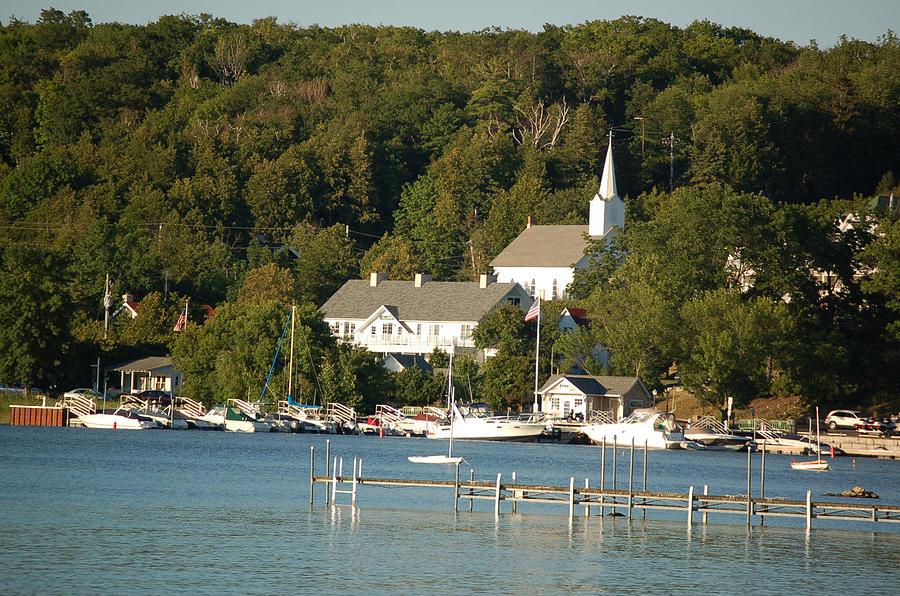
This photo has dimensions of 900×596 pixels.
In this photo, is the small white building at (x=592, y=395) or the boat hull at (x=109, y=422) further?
the small white building at (x=592, y=395)

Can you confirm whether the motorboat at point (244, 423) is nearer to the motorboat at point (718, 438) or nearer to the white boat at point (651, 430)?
the white boat at point (651, 430)

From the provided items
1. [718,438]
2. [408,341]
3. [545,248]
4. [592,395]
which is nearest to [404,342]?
[408,341]

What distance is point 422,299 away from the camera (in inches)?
4651

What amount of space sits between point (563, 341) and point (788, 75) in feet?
193

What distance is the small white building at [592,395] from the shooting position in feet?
301

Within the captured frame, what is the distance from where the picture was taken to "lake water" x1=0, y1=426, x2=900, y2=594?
115 feet

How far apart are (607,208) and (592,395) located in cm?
3588

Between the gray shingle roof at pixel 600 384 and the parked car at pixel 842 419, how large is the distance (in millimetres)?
13609

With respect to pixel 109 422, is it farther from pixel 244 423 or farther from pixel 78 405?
pixel 244 423

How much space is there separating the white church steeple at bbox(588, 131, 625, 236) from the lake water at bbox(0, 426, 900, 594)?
60.6 metres

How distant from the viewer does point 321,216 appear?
148750 mm

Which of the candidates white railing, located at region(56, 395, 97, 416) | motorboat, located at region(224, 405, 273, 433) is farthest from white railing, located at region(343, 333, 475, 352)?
white railing, located at region(56, 395, 97, 416)

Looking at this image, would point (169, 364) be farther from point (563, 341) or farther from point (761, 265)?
point (761, 265)

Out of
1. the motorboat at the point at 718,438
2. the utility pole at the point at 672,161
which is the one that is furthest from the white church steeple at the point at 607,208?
the motorboat at the point at 718,438
